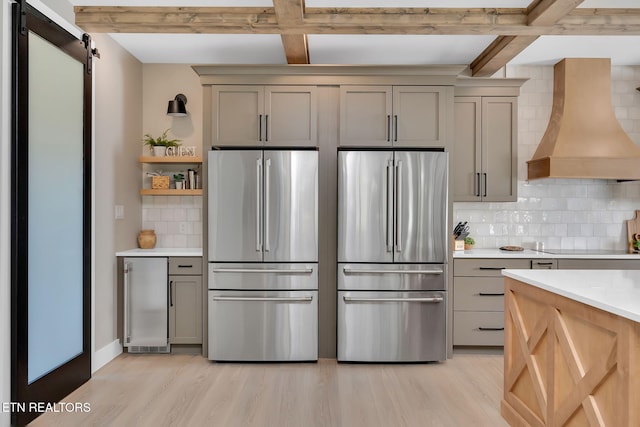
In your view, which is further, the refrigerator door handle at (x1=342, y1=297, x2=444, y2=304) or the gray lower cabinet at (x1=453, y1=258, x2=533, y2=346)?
the gray lower cabinet at (x1=453, y1=258, x2=533, y2=346)

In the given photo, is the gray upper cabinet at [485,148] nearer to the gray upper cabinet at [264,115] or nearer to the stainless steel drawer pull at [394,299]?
the stainless steel drawer pull at [394,299]

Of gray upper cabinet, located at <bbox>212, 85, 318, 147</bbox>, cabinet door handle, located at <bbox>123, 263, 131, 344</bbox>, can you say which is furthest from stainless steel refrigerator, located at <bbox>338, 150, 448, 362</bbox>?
cabinet door handle, located at <bbox>123, 263, 131, 344</bbox>

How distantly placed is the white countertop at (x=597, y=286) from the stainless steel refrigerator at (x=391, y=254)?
1169 millimetres

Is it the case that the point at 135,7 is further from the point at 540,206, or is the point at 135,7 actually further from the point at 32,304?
the point at 540,206

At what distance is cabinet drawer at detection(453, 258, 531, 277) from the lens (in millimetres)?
3834

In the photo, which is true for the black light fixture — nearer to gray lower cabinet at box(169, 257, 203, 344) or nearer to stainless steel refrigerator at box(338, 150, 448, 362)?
gray lower cabinet at box(169, 257, 203, 344)

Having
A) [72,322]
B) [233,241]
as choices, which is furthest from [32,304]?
[233,241]

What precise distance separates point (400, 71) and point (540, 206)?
6.71 feet

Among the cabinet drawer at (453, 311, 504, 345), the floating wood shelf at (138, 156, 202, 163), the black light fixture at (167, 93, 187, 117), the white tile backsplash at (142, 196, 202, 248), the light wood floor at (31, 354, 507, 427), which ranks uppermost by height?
the black light fixture at (167, 93, 187, 117)

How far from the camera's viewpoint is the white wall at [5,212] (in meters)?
2.36

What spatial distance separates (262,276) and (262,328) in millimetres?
425

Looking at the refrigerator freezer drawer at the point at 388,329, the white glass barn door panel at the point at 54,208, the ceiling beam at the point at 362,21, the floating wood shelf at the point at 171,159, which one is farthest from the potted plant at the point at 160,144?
the refrigerator freezer drawer at the point at 388,329

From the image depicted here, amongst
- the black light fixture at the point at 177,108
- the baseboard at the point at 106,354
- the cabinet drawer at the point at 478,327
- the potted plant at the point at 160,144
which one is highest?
the black light fixture at the point at 177,108

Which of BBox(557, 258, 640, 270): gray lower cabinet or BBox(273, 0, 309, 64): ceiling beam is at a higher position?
BBox(273, 0, 309, 64): ceiling beam
